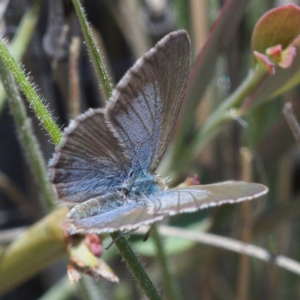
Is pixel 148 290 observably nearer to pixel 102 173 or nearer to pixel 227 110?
pixel 102 173

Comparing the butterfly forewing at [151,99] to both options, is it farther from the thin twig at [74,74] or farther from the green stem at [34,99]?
the thin twig at [74,74]

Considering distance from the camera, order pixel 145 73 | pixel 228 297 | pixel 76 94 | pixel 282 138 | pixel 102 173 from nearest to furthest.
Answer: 1. pixel 145 73
2. pixel 102 173
3. pixel 76 94
4. pixel 282 138
5. pixel 228 297

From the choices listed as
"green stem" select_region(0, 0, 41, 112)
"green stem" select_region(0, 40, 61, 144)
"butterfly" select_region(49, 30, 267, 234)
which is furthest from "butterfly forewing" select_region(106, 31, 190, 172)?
→ "green stem" select_region(0, 0, 41, 112)

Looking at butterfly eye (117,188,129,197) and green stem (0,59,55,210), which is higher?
green stem (0,59,55,210)

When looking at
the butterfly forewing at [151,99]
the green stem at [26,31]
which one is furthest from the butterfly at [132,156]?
the green stem at [26,31]

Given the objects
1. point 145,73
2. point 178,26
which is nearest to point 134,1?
point 178,26

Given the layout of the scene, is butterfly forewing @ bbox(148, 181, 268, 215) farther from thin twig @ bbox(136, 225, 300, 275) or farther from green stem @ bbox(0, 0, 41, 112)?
green stem @ bbox(0, 0, 41, 112)

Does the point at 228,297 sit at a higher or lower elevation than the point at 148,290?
lower
